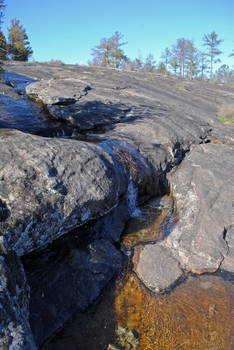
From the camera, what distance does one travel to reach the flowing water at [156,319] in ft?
9.51

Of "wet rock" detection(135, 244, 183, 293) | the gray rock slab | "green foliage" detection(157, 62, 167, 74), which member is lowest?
"wet rock" detection(135, 244, 183, 293)

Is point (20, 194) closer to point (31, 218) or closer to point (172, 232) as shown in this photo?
point (31, 218)

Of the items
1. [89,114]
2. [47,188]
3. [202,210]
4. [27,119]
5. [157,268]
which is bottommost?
[157,268]

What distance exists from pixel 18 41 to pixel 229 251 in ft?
90.7

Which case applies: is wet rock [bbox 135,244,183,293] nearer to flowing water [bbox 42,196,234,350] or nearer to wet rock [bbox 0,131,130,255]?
flowing water [bbox 42,196,234,350]

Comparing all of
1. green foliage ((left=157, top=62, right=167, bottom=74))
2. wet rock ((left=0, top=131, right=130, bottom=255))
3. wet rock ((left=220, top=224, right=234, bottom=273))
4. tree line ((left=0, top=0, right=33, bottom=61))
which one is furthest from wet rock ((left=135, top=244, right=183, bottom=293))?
green foliage ((left=157, top=62, right=167, bottom=74))

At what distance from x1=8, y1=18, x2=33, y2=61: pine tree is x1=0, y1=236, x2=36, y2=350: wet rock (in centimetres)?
2506

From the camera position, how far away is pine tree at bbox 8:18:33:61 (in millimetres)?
22516

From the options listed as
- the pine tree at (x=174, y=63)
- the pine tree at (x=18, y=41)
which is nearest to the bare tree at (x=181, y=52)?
the pine tree at (x=174, y=63)

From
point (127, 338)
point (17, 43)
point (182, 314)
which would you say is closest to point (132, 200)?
point (182, 314)

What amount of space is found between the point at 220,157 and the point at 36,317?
601 cm

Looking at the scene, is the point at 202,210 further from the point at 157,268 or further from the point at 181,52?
the point at 181,52

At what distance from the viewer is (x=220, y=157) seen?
6652mm

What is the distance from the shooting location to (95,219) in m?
4.45
